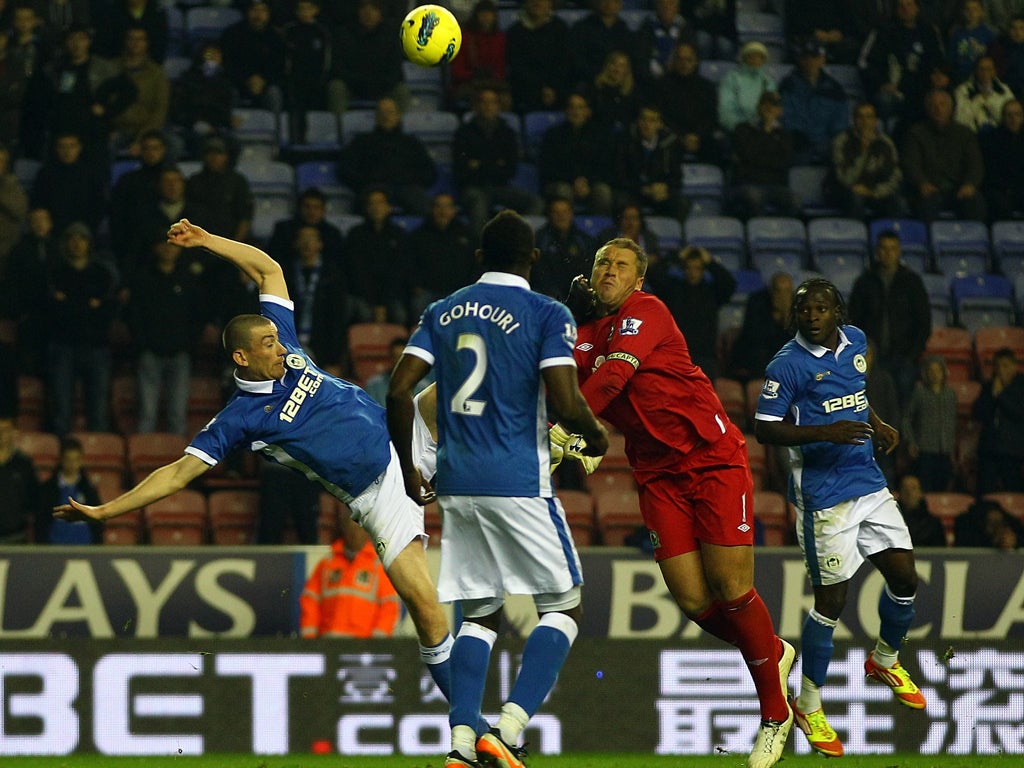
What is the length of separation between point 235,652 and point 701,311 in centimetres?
510

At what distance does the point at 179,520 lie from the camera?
1368 centimetres

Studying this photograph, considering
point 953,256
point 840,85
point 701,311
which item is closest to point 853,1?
point 840,85

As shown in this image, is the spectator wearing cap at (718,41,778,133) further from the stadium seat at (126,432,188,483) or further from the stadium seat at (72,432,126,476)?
the stadium seat at (72,432,126,476)

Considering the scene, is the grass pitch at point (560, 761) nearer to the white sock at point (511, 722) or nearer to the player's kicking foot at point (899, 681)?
the player's kicking foot at point (899, 681)

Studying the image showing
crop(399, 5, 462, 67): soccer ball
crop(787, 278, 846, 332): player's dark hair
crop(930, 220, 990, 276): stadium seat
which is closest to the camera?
crop(787, 278, 846, 332): player's dark hair

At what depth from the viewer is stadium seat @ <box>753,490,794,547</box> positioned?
1364 cm

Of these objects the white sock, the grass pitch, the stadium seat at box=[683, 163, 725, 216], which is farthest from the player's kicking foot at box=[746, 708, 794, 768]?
the stadium seat at box=[683, 163, 725, 216]

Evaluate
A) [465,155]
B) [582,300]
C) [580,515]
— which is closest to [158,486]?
[582,300]

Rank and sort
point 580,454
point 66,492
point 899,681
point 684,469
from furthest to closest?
1. point 66,492
2. point 899,681
3. point 684,469
4. point 580,454

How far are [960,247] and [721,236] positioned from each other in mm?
2337

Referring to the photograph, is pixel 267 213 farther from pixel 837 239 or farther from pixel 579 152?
pixel 837 239

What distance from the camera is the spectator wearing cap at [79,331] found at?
45.3ft

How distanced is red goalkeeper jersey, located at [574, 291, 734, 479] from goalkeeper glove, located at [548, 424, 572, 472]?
0.65ft

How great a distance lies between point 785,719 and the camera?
8.27 metres
